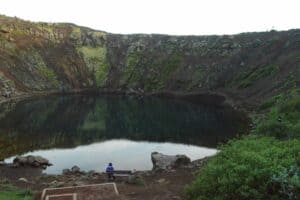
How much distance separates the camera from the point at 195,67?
407ft

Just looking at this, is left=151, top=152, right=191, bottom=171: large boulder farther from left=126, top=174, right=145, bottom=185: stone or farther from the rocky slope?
the rocky slope

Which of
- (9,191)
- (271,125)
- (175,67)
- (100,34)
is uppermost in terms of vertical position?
(100,34)

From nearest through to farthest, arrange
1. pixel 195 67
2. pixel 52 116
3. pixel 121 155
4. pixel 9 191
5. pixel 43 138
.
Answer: pixel 9 191, pixel 121 155, pixel 43 138, pixel 52 116, pixel 195 67

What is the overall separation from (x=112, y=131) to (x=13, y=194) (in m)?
37.7

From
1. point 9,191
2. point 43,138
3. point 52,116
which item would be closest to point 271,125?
point 9,191

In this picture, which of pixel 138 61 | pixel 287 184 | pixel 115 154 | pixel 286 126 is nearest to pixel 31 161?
pixel 115 154

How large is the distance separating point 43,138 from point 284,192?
1901 inches

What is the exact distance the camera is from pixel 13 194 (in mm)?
29547

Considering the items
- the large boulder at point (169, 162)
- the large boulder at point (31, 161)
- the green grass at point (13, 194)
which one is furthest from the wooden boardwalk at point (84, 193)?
the large boulder at point (31, 161)

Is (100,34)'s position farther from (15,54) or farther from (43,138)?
(43,138)

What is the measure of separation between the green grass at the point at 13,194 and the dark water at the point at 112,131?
11.2 metres

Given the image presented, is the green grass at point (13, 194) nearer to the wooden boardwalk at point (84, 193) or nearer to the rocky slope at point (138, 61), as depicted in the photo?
the wooden boardwalk at point (84, 193)

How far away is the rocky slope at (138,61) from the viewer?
103 m

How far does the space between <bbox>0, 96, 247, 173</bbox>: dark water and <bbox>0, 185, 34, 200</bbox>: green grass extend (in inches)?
440
